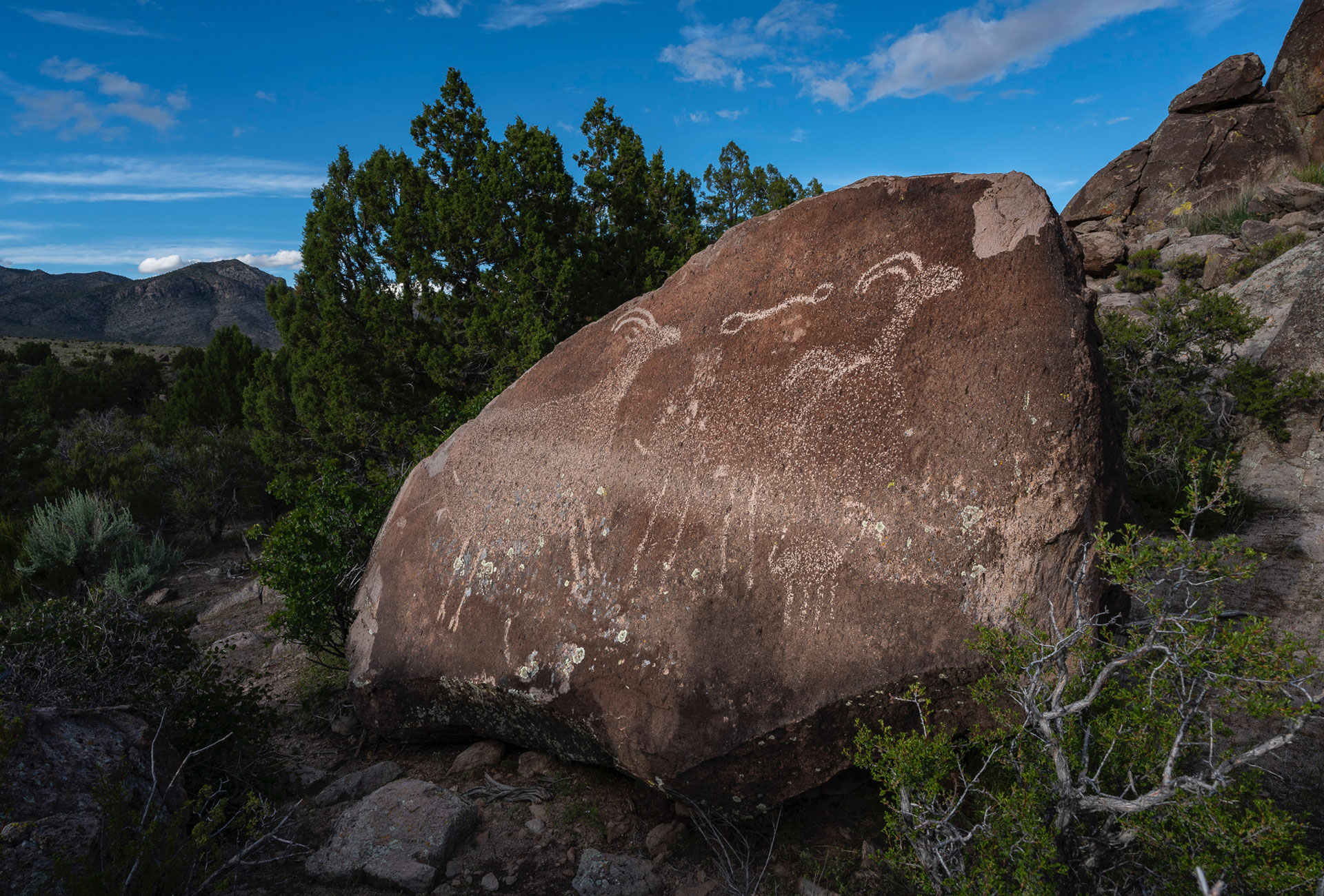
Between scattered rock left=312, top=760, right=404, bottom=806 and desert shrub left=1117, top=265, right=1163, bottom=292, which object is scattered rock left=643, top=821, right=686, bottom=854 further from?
desert shrub left=1117, top=265, right=1163, bottom=292

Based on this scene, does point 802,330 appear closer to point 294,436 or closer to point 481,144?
point 481,144

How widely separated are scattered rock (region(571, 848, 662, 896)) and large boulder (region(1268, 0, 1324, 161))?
20.9 meters

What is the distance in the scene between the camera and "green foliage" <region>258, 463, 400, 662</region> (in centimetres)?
494

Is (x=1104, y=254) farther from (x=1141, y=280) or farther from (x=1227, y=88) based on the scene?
(x=1227, y=88)

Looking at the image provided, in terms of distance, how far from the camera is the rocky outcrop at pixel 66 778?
2.60m

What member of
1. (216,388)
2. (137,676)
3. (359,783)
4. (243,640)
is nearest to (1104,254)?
(359,783)

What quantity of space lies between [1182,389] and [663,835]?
23.0 feet

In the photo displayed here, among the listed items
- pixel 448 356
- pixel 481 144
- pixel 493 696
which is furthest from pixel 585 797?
pixel 481 144

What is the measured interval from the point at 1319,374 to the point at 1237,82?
15584 mm

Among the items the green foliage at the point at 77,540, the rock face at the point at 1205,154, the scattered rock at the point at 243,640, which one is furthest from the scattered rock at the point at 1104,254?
the green foliage at the point at 77,540

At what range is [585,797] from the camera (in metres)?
3.91

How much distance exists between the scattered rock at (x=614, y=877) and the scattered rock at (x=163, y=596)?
7.86m

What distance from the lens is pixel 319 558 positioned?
5.04m

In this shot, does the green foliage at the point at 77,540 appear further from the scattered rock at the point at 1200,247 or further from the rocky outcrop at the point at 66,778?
the scattered rock at the point at 1200,247
